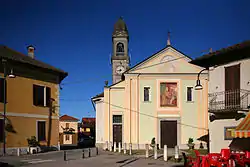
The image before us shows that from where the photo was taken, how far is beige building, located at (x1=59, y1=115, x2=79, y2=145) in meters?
58.8

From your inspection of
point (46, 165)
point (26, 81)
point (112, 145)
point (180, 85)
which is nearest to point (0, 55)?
point (26, 81)

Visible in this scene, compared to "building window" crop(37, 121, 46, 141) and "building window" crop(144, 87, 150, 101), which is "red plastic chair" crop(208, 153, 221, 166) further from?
"building window" crop(144, 87, 150, 101)

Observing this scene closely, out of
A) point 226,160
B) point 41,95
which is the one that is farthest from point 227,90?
point 41,95

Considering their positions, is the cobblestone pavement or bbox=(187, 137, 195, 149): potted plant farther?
bbox=(187, 137, 195, 149): potted plant

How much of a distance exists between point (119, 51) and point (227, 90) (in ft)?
162

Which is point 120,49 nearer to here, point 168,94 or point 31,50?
point 168,94

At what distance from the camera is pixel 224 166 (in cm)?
1430

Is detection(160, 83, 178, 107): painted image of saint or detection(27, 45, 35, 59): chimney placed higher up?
detection(27, 45, 35, 59): chimney

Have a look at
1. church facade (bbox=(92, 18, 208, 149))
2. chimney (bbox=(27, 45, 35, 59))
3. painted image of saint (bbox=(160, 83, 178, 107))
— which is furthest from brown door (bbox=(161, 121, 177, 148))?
chimney (bbox=(27, 45, 35, 59))

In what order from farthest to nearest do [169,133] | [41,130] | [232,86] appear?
[169,133], [41,130], [232,86]

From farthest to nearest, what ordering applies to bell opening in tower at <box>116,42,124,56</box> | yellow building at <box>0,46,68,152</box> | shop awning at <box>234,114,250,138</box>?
bell opening in tower at <box>116,42,124,56</box> → yellow building at <box>0,46,68,152</box> → shop awning at <box>234,114,250,138</box>

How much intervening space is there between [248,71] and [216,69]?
2319 mm

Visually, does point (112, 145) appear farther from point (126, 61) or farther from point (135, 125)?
point (126, 61)

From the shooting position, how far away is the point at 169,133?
111ft
